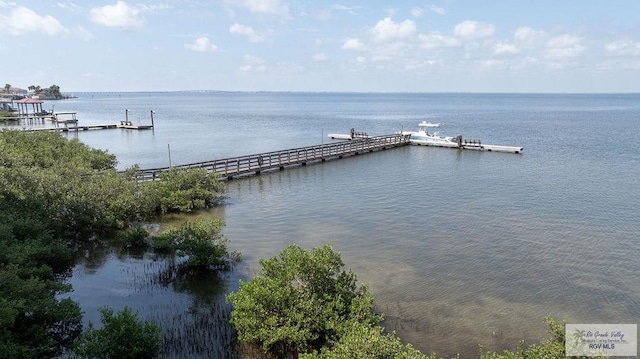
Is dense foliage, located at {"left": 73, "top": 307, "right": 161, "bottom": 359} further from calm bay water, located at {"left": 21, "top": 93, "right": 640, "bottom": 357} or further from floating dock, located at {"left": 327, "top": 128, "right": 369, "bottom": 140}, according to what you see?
floating dock, located at {"left": 327, "top": 128, "right": 369, "bottom": 140}

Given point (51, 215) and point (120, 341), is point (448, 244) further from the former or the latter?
point (51, 215)

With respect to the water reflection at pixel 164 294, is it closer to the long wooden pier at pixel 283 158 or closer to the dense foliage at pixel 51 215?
the dense foliage at pixel 51 215

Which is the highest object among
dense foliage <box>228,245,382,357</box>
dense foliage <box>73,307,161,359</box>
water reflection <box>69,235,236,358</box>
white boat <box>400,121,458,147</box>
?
white boat <box>400,121,458,147</box>

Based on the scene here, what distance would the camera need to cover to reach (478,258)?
55.6 ft

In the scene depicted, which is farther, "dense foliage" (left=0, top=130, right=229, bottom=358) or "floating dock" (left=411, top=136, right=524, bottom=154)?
"floating dock" (left=411, top=136, right=524, bottom=154)

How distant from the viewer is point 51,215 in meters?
16.7

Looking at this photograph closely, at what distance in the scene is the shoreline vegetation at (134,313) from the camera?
8648 mm

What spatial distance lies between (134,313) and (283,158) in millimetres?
25378

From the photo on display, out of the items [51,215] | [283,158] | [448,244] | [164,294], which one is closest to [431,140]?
[283,158]

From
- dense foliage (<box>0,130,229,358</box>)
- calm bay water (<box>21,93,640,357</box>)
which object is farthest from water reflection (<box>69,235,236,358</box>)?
dense foliage (<box>0,130,229,358</box>)

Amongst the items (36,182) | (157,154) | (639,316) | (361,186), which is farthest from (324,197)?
(157,154)

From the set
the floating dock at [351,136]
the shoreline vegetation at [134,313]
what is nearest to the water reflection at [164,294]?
the shoreline vegetation at [134,313]

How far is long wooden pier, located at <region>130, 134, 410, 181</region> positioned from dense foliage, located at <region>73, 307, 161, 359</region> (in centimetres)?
1652

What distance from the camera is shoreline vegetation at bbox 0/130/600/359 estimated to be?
8648 mm
